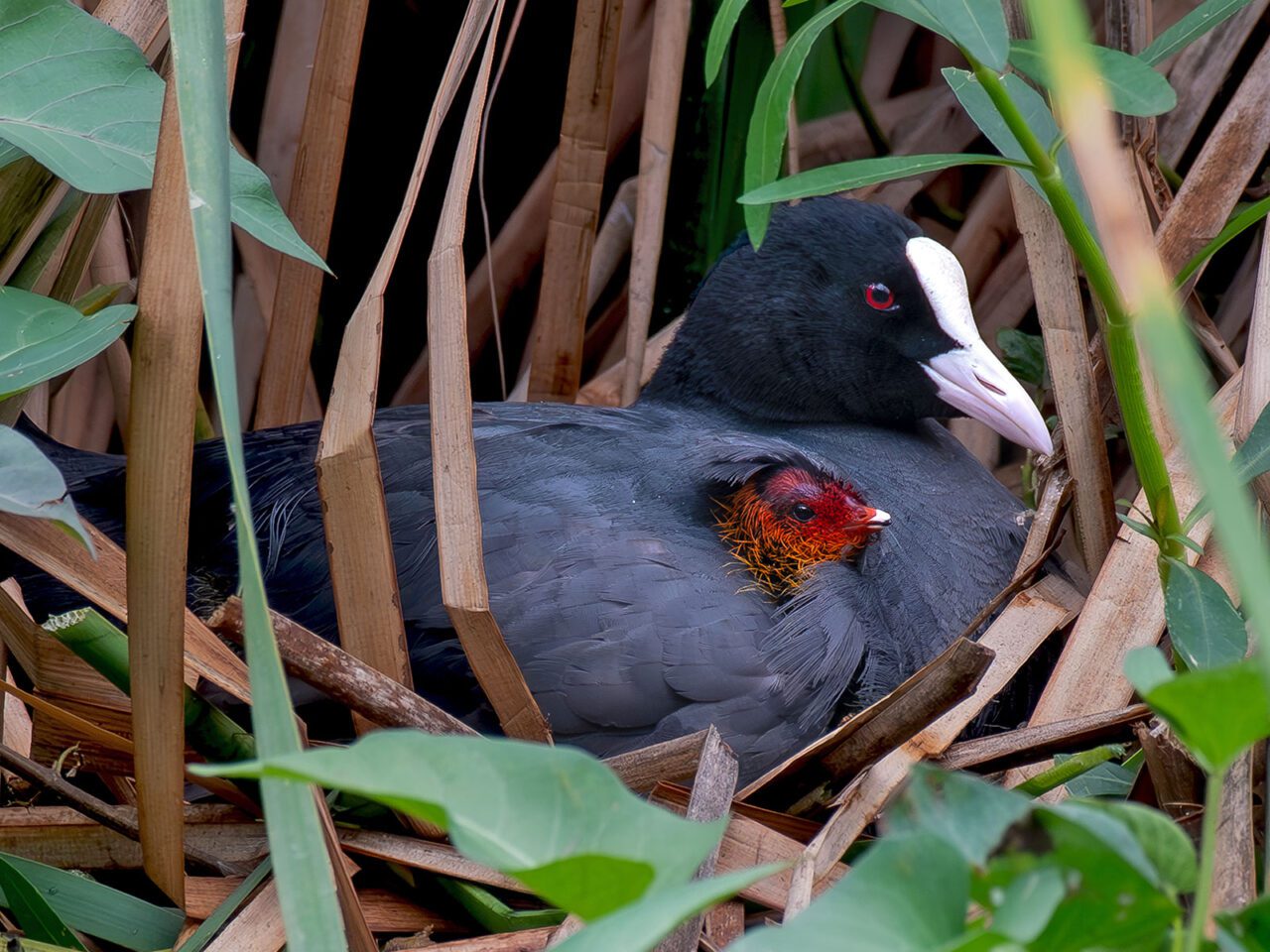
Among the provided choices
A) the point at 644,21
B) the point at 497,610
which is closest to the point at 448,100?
the point at 497,610

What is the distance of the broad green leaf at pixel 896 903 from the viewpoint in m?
0.52

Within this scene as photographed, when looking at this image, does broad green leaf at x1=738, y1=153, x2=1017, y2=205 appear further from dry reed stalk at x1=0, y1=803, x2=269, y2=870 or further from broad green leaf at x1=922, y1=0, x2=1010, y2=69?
dry reed stalk at x1=0, y1=803, x2=269, y2=870

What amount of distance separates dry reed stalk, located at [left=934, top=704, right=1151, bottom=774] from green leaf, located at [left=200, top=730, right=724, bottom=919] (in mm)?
733

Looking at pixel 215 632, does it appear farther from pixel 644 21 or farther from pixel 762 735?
pixel 644 21

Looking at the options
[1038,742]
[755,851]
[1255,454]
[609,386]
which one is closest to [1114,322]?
[1255,454]

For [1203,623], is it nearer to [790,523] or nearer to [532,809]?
[790,523]

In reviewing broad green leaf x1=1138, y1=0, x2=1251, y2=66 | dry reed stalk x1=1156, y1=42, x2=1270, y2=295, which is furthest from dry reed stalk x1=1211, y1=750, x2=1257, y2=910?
dry reed stalk x1=1156, y1=42, x2=1270, y2=295

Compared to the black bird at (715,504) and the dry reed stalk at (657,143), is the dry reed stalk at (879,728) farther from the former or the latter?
the dry reed stalk at (657,143)

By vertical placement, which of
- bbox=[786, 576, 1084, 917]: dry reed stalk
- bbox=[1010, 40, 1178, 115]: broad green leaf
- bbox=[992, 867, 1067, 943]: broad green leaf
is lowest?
bbox=[786, 576, 1084, 917]: dry reed stalk

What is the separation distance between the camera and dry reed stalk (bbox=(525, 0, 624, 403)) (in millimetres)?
1934

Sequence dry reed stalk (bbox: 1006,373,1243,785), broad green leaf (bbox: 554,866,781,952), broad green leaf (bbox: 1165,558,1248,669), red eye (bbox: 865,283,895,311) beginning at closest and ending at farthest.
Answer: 1. broad green leaf (bbox: 554,866,781,952)
2. broad green leaf (bbox: 1165,558,1248,669)
3. dry reed stalk (bbox: 1006,373,1243,785)
4. red eye (bbox: 865,283,895,311)

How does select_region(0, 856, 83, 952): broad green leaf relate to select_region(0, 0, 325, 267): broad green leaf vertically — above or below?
below

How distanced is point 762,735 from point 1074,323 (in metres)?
0.59

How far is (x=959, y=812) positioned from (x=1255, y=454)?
25.0 inches
